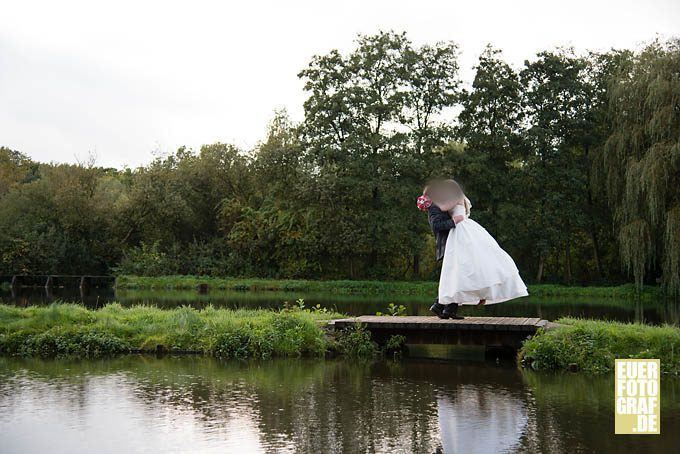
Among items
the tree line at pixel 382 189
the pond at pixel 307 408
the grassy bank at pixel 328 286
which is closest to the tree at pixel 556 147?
the tree line at pixel 382 189

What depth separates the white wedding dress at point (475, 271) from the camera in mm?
11453

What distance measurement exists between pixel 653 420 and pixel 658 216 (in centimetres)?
2260

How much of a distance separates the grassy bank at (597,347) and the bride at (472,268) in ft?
2.92

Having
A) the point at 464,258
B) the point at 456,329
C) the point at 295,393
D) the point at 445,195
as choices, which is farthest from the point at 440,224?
the point at 295,393

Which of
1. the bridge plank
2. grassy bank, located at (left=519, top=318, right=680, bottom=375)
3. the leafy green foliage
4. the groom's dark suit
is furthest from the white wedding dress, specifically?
the leafy green foliage

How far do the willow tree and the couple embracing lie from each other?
18627 millimetres

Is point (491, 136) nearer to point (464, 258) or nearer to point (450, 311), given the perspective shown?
point (450, 311)

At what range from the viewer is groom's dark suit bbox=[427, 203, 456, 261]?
1202 cm

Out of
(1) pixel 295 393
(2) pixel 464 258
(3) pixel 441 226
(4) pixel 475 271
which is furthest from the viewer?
(3) pixel 441 226

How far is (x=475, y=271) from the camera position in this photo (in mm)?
11516

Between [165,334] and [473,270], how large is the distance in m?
5.39

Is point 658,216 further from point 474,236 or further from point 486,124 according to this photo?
point 474,236


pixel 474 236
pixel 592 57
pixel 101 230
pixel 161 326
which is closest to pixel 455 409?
pixel 474 236

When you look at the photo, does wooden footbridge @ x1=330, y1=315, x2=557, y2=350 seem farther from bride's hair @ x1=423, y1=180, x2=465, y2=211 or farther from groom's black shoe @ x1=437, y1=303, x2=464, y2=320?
bride's hair @ x1=423, y1=180, x2=465, y2=211
